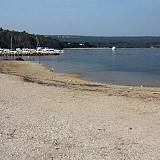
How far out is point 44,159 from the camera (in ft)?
33.5

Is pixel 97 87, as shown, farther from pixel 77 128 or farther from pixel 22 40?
pixel 22 40

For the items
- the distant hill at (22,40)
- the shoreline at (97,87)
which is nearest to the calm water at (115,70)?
the shoreline at (97,87)

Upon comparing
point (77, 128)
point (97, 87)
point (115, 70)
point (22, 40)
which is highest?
point (22, 40)

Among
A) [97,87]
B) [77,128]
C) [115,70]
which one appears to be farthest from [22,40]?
[77,128]

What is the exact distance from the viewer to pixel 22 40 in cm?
16925

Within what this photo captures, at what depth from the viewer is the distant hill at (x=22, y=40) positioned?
156m

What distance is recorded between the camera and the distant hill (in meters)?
156

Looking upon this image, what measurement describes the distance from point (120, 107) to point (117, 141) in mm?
7417

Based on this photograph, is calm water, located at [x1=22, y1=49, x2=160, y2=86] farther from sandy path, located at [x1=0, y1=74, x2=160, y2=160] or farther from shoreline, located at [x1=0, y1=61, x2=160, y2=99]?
sandy path, located at [x1=0, y1=74, x2=160, y2=160]

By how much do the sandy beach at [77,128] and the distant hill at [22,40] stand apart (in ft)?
446

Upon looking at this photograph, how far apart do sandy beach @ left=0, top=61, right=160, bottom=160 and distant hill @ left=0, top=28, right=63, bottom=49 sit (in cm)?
13605

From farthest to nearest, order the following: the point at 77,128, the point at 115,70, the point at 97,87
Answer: the point at 115,70 < the point at 97,87 < the point at 77,128

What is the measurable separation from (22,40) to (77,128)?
517 feet

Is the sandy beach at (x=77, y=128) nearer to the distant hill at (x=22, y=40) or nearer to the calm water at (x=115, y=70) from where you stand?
the calm water at (x=115, y=70)
